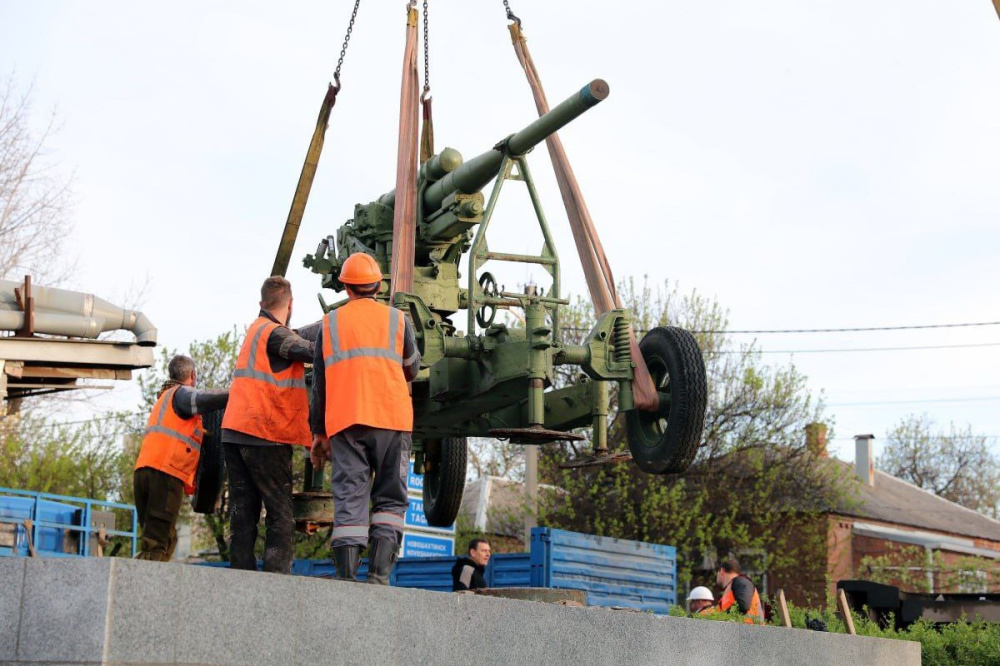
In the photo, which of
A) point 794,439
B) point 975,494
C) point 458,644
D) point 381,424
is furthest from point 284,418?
point 975,494

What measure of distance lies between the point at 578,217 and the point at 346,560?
17.2ft

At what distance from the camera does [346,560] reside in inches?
268

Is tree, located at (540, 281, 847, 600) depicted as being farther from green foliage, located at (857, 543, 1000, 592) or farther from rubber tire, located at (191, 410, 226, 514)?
rubber tire, located at (191, 410, 226, 514)

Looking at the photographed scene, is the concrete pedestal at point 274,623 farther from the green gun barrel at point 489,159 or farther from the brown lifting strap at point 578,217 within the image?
the green gun barrel at point 489,159

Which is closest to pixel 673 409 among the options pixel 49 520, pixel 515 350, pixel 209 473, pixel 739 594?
pixel 515 350

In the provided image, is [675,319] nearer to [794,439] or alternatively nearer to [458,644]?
[794,439]

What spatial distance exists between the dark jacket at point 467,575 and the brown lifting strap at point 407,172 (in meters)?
2.18

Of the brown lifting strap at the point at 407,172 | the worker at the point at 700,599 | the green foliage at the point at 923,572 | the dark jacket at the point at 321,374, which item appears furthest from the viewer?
the green foliage at the point at 923,572

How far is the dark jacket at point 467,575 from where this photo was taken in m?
10.3

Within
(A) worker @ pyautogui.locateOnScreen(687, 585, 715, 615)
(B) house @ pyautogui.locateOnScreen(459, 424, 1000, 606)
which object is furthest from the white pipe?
(B) house @ pyautogui.locateOnScreen(459, 424, 1000, 606)

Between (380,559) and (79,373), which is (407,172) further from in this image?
(380,559)

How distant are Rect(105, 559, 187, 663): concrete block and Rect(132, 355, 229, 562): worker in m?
3.85

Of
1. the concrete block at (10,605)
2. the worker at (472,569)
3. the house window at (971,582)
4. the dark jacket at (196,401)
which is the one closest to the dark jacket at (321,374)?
the dark jacket at (196,401)

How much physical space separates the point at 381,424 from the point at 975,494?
57429 millimetres
